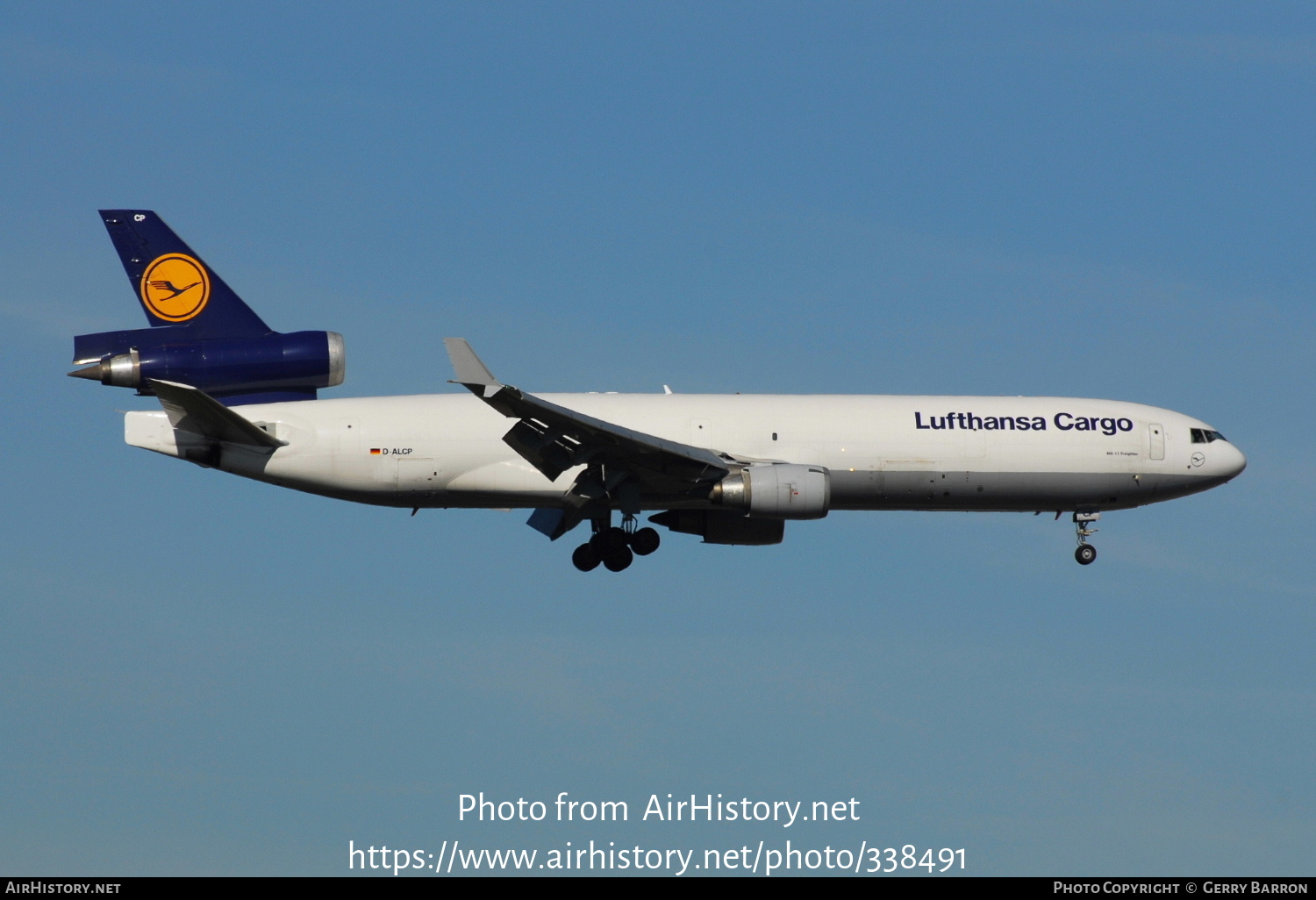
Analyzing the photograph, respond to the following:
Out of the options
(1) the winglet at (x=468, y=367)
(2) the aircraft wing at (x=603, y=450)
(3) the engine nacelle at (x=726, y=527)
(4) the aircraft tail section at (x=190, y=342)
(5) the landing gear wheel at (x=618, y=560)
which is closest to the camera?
(1) the winglet at (x=468, y=367)

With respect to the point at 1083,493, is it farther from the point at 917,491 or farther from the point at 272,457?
the point at 272,457

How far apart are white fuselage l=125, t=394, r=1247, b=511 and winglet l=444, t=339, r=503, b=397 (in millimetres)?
5127

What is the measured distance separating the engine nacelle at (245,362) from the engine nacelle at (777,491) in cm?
944

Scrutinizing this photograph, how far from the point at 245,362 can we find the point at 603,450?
8579mm

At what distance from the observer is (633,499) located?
34500 millimetres

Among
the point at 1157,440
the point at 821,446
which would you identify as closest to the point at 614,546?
the point at 821,446

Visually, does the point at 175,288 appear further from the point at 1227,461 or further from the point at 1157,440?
the point at 1227,461

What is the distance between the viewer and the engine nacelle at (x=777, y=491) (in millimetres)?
33312

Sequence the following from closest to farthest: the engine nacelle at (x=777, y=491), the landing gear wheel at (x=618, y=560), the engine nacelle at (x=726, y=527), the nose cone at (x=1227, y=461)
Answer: the engine nacelle at (x=777, y=491)
the landing gear wheel at (x=618, y=560)
the engine nacelle at (x=726, y=527)
the nose cone at (x=1227, y=461)

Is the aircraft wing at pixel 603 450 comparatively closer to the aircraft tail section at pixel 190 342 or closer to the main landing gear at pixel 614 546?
the main landing gear at pixel 614 546

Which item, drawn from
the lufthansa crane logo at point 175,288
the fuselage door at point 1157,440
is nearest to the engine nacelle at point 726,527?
the fuselage door at point 1157,440

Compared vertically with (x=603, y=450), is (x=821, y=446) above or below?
above

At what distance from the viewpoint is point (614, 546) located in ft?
117

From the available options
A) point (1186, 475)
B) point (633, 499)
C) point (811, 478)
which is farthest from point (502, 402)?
point (1186, 475)
